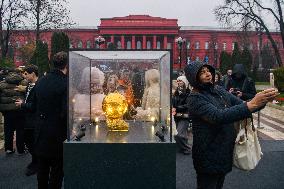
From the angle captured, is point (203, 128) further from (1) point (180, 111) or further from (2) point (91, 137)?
(1) point (180, 111)

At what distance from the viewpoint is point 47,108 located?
5164 mm

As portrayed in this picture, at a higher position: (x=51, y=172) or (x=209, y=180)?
(x=209, y=180)

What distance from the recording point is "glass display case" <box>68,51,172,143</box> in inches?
180

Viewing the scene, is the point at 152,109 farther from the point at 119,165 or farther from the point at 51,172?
the point at 119,165

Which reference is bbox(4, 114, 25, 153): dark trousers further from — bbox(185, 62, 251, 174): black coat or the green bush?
the green bush

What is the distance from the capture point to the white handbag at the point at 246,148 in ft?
14.8

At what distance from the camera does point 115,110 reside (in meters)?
4.86

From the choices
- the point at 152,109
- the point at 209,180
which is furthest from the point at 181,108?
the point at 209,180

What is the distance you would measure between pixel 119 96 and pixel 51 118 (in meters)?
0.82

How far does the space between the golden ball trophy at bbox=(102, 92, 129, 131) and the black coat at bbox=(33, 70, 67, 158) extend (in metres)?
0.51

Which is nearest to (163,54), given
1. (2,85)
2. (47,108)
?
(47,108)

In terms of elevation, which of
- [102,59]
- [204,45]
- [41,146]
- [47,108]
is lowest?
[41,146]

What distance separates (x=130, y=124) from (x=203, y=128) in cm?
138

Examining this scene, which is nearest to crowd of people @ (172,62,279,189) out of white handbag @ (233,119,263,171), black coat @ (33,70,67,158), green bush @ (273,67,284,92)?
white handbag @ (233,119,263,171)
